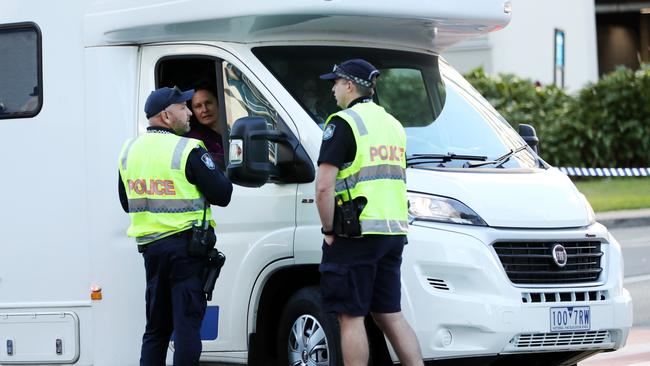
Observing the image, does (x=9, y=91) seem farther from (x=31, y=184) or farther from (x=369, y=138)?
(x=369, y=138)

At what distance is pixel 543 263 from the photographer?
285 inches

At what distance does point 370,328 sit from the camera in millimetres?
7430

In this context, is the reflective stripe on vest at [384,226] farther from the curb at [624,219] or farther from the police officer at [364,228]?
the curb at [624,219]

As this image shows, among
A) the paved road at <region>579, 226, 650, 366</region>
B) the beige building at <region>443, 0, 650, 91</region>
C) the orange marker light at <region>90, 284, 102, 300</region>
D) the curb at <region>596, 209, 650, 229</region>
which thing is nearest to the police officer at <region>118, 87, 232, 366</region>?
the orange marker light at <region>90, 284, 102, 300</region>

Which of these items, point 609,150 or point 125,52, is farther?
point 609,150

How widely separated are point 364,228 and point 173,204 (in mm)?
1060

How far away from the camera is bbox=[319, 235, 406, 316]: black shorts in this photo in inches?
274

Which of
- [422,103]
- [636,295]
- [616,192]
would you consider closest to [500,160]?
[422,103]

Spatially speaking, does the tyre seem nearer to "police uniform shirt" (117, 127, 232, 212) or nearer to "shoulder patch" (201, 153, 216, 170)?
"police uniform shirt" (117, 127, 232, 212)

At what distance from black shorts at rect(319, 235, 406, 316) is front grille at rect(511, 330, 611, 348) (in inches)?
26.1

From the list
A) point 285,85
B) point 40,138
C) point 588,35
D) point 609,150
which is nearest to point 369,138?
point 285,85

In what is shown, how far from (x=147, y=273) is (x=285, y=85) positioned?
1.29 m

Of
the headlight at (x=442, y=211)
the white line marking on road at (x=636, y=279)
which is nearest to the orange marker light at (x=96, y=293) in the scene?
the headlight at (x=442, y=211)

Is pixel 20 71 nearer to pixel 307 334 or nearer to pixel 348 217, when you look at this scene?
pixel 307 334
